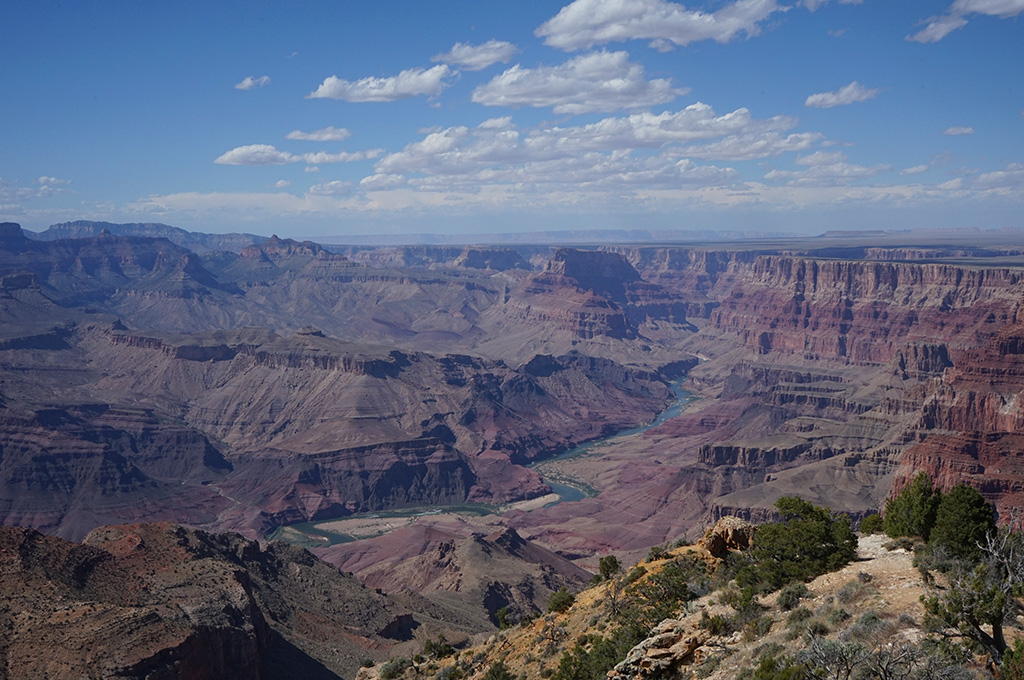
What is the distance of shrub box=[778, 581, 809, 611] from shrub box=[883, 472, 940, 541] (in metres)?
6.69

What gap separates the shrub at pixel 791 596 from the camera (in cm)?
2792

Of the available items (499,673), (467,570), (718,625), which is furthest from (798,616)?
(467,570)

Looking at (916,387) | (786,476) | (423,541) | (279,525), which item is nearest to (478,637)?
(423,541)

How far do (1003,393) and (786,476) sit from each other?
36088 mm

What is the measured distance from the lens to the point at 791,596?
92.3ft

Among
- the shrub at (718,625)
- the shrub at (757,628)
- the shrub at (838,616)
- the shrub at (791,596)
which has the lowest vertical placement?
the shrub at (718,625)

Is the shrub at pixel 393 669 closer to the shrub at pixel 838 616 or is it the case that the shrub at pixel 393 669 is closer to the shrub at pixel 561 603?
the shrub at pixel 561 603

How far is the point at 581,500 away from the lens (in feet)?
571

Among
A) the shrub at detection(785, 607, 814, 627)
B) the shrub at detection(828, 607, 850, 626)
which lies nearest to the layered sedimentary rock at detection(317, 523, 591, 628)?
the shrub at detection(785, 607, 814, 627)

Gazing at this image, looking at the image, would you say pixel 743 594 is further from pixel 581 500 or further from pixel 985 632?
pixel 581 500

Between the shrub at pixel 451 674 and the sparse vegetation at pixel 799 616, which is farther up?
the sparse vegetation at pixel 799 616

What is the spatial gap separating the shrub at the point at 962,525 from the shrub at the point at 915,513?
5.46 feet

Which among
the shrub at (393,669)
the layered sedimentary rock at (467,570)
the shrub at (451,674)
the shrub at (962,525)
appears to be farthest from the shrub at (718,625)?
the layered sedimentary rock at (467,570)

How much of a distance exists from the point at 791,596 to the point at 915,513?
26.8 feet
